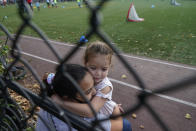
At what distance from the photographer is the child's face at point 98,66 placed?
69.8 inches

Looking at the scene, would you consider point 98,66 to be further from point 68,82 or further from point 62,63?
point 62,63

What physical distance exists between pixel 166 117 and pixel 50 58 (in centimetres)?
385

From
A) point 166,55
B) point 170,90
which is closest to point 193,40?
point 166,55

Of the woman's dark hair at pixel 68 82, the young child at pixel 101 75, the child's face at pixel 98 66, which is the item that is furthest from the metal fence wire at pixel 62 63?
the child's face at pixel 98 66

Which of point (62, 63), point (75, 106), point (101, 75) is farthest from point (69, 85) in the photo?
point (101, 75)

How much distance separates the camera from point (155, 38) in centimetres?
780

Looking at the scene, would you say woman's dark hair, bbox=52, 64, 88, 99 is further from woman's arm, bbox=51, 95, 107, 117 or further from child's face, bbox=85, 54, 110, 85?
child's face, bbox=85, 54, 110, 85

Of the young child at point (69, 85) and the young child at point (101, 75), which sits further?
the young child at point (101, 75)

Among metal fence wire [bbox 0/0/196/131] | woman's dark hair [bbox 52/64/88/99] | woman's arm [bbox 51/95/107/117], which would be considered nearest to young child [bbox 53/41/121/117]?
woman's arm [bbox 51/95/107/117]

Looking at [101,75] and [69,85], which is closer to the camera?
[69,85]

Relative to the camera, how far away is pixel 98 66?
1.81 meters

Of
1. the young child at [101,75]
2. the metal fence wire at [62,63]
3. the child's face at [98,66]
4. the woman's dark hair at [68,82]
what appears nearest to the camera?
the metal fence wire at [62,63]

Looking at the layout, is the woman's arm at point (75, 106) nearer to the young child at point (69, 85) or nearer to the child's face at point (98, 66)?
the young child at point (69, 85)

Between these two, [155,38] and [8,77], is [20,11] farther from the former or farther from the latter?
[155,38]
